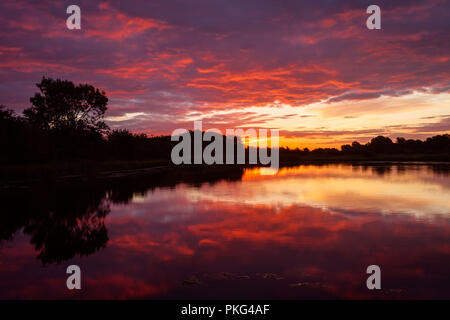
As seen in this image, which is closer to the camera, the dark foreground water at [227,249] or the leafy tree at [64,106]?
the dark foreground water at [227,249]

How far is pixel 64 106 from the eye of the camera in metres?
61.4

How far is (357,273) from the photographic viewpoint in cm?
905

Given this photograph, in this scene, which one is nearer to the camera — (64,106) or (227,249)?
(227,249)

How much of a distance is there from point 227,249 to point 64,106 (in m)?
60.3

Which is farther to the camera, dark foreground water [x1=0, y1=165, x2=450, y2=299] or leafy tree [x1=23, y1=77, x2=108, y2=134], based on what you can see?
leafy tree [x1=23, y1=77, x2=108, y2=134]

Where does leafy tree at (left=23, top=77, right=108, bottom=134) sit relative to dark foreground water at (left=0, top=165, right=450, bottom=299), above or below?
above

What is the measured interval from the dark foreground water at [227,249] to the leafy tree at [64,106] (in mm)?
45843

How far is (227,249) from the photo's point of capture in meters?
11.4

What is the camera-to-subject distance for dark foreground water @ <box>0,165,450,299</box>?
8.24 m

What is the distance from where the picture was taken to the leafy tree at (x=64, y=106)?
61.0 m

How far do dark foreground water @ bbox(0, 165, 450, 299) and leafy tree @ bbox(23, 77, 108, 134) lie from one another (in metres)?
45.8

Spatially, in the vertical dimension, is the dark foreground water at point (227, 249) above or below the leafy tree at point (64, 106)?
below
